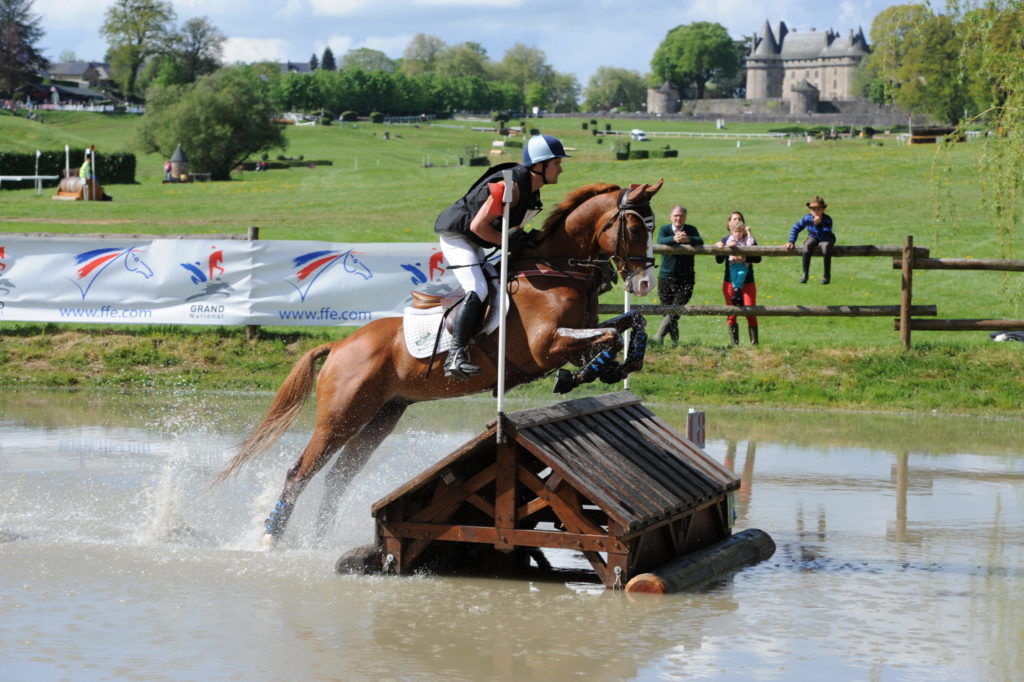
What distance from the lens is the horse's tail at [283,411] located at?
8.79 meters

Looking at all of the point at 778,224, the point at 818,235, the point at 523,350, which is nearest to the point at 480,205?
the point at 523,350

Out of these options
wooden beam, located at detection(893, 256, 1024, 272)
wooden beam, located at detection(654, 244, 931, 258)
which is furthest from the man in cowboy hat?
wooden beam, located at detection(893, 256, 1024, 272)

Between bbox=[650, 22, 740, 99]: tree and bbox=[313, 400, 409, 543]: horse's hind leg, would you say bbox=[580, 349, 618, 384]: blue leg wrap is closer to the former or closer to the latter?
bbox=[313, 400, 409, 543]: horse's hind leg

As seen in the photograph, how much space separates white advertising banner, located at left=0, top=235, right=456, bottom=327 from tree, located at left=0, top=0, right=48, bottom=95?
111 metres

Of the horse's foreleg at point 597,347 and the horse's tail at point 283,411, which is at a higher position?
the horse's foreleg at point 597,347

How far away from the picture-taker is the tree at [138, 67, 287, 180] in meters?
59.9

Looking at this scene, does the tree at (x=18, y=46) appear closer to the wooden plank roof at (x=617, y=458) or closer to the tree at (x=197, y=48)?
the tree at (x=197, y=48)

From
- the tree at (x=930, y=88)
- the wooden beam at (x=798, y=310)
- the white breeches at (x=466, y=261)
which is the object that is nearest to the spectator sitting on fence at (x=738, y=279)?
the wooden beam at (x=798, y=310)

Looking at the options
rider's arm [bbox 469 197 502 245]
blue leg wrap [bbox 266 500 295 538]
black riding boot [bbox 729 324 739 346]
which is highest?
rider's arm [bbox 469 197 502 245]

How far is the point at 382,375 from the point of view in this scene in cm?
838

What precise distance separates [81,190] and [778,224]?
892 inches

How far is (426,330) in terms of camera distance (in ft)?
26.9

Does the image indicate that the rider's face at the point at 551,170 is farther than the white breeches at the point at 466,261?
No

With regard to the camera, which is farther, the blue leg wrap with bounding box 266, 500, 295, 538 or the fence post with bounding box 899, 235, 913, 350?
the fence post with bounding box 899, 235, 913, 350
